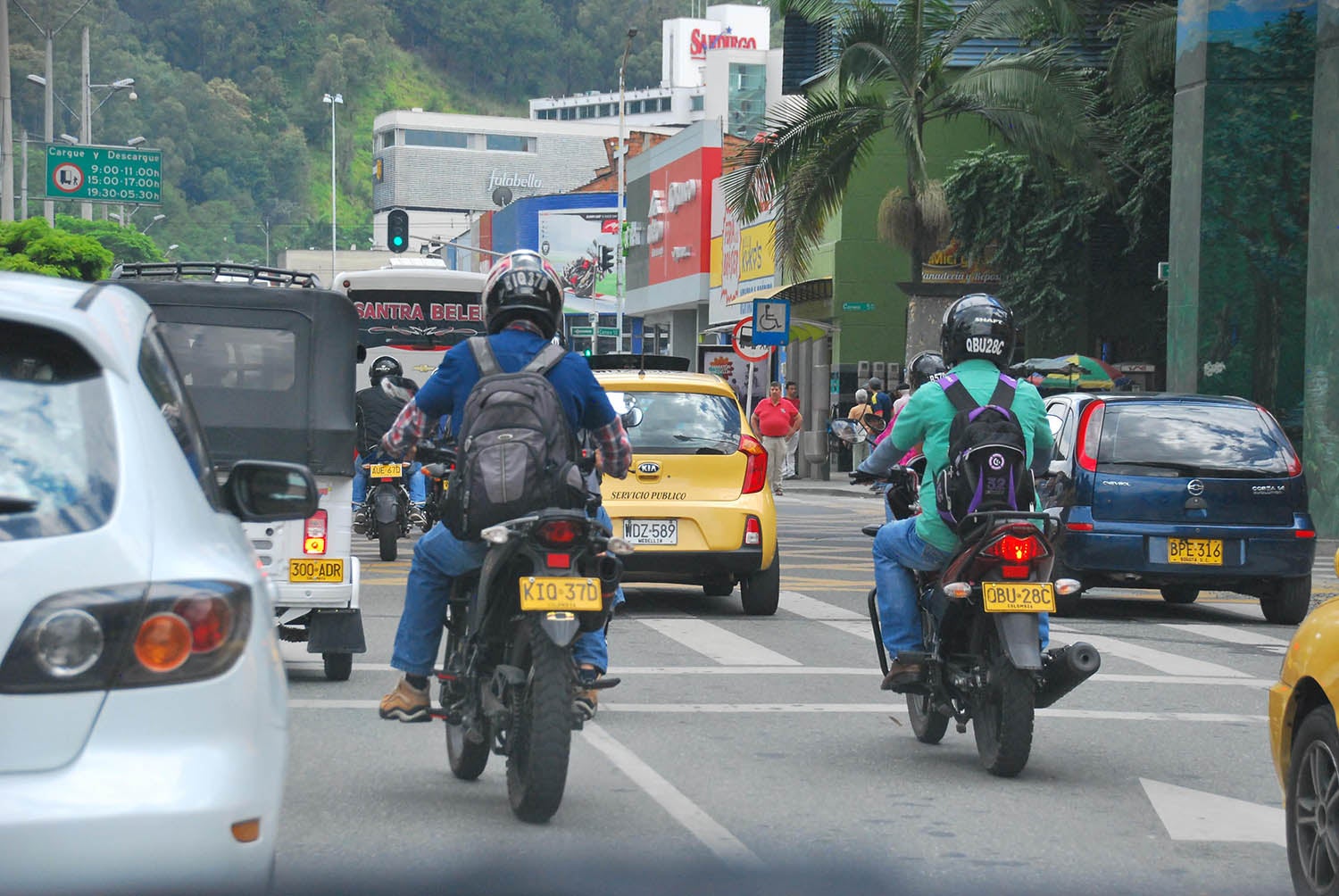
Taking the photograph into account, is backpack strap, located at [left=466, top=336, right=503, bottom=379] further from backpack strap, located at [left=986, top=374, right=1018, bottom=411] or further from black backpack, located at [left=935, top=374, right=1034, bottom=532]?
backpack strap, located at [left=986, top=374, right=1018, bottom=411]

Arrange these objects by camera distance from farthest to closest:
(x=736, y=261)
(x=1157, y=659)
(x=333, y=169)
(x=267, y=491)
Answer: (x=333, y=169) → (x=736, y=261) → (x=1157, y=659) → (x=267, y=491)

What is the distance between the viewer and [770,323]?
31.5m

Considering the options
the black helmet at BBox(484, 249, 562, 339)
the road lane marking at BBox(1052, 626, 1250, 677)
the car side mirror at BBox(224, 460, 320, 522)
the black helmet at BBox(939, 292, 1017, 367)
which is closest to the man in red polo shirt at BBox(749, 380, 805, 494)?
the road lane marking at BBox(1052, 626, 1250, 677)

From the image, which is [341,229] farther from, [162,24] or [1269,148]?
[1269,148]

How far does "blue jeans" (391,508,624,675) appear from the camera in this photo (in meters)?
6.67

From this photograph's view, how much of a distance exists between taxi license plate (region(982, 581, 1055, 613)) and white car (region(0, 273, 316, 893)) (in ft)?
12.4

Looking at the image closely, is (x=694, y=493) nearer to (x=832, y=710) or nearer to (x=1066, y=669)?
(x=832, y=710)

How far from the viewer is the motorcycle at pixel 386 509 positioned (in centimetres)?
1712

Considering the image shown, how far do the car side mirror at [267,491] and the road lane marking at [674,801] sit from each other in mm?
1836

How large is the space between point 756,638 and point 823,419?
107ft

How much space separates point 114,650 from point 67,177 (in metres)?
50.8

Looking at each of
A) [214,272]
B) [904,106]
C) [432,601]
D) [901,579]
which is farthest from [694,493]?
[904,106]

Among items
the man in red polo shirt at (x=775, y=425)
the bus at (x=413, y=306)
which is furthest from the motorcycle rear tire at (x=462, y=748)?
the man in red polo shirt at (x=775, y=425)

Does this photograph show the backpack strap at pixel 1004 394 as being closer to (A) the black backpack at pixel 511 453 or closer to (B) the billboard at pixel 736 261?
(A) the black backpack at pixel 511 453
